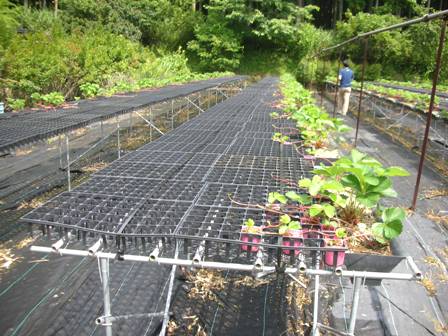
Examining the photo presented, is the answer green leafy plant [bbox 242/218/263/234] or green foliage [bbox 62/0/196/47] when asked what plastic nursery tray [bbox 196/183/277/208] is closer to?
green leafy plant [bbox 242/218/263/234]

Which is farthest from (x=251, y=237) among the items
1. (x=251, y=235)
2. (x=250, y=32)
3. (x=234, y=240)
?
(x=250, y=32)

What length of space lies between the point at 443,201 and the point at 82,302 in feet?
15.2

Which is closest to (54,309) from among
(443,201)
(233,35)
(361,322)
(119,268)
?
(119,268)

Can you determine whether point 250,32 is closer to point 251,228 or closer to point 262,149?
point 262,149

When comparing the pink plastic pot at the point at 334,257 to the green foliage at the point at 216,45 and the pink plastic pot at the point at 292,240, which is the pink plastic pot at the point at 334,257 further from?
the green foliage at the point at 216,45

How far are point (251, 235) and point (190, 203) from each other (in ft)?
2.09

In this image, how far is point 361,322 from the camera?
3.04 metres

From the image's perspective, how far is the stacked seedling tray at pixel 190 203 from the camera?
2064mm

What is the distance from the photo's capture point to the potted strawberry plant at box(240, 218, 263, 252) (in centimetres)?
201

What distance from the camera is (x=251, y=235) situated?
2.04 meters

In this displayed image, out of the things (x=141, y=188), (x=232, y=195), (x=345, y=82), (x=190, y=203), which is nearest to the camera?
(x=190, y=203)

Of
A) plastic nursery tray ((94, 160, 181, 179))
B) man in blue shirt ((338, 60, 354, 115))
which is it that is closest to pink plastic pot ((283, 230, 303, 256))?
plastic nursery tray ((94, 160, 181, 179))

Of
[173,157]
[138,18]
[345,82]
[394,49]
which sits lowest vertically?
[173,157]

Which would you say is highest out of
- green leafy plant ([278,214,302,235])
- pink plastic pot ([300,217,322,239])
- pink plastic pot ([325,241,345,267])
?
green leafy plant ([278,214,302,235])
